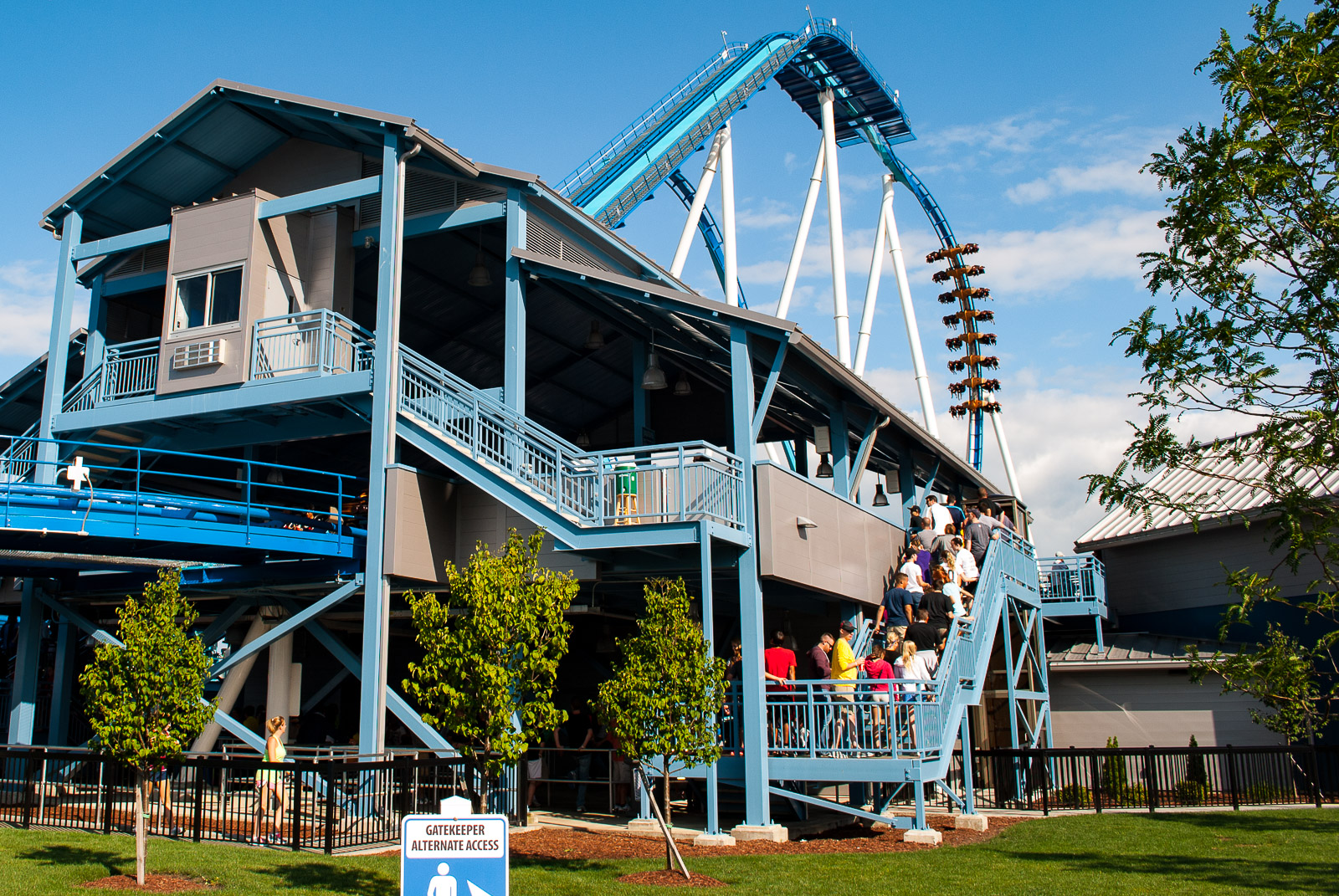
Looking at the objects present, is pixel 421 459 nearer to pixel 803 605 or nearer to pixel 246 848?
pixel 803 605

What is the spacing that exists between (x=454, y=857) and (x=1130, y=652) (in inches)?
880

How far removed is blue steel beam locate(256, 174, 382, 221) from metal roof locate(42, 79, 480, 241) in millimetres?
887

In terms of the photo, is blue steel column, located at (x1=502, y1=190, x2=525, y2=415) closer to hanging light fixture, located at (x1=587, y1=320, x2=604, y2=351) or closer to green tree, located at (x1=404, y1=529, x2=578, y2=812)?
hanging light fixture, located at (x1=587, y1=320, x2=604, y2=351)

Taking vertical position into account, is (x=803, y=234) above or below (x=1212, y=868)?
above

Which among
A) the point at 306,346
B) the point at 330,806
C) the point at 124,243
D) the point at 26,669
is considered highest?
the point at 124,243

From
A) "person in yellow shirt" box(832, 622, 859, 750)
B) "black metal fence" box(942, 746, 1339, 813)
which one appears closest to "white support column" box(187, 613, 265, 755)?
"person in yellow shirt" box(832, 622, 859, 750)

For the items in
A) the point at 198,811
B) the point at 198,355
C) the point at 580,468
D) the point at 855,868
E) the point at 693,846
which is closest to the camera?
the point at 855,868

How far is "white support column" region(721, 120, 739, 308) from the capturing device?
31.9 meters

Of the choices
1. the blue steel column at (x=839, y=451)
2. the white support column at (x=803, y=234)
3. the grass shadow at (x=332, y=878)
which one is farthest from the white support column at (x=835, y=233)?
the grass shadow at (x=332, y=878)

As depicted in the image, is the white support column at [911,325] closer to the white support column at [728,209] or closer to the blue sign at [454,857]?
the white support column at [728,209]

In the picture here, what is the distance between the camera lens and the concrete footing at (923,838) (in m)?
14.9

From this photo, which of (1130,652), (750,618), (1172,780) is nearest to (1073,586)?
(1130,652)

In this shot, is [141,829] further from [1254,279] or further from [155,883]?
[1254,279]

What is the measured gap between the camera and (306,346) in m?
19.0
